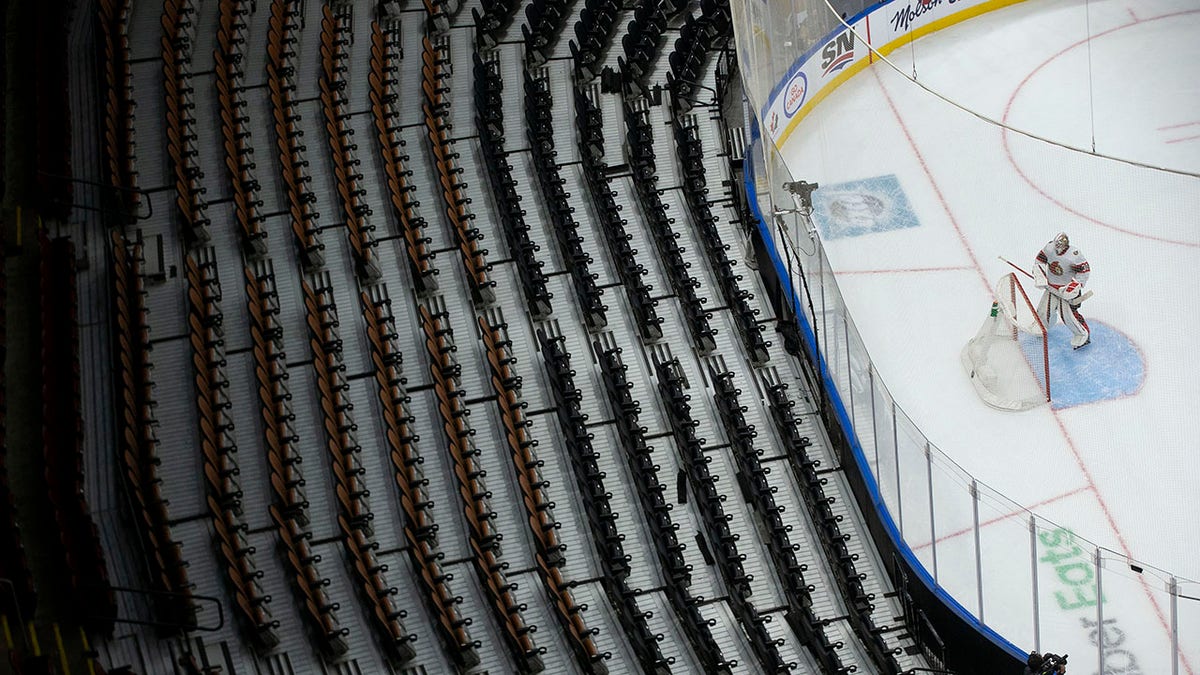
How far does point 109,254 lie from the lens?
8.12m

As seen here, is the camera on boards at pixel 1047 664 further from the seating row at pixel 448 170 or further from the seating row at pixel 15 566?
the seating row at pixel 15 566

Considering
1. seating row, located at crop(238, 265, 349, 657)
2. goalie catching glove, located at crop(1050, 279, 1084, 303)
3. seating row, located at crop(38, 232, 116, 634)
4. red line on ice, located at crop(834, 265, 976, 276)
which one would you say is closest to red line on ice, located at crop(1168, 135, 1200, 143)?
red line on ice, located at crop(834, 265, 976, 276)

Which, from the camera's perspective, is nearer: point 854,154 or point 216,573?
point 216,573

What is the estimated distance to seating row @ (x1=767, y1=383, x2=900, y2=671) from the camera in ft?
20.3

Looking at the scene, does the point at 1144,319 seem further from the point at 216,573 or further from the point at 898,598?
the point at 216,573

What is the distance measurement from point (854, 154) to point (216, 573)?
447 cm

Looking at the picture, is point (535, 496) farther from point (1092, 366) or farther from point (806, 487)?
point (1092, 366)

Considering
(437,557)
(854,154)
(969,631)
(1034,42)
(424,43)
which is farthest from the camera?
(1034,42)

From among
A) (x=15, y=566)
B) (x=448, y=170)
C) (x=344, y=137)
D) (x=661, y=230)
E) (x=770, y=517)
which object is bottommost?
(x=770, y=517)

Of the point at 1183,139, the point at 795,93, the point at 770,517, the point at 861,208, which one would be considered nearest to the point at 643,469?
the point at 770,517

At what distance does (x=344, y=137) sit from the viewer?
8922 millimetres

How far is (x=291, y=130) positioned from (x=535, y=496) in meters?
3.41

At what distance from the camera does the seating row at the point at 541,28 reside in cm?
990

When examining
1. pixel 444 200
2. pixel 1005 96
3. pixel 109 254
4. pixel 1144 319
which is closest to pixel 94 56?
pixel 109 254
